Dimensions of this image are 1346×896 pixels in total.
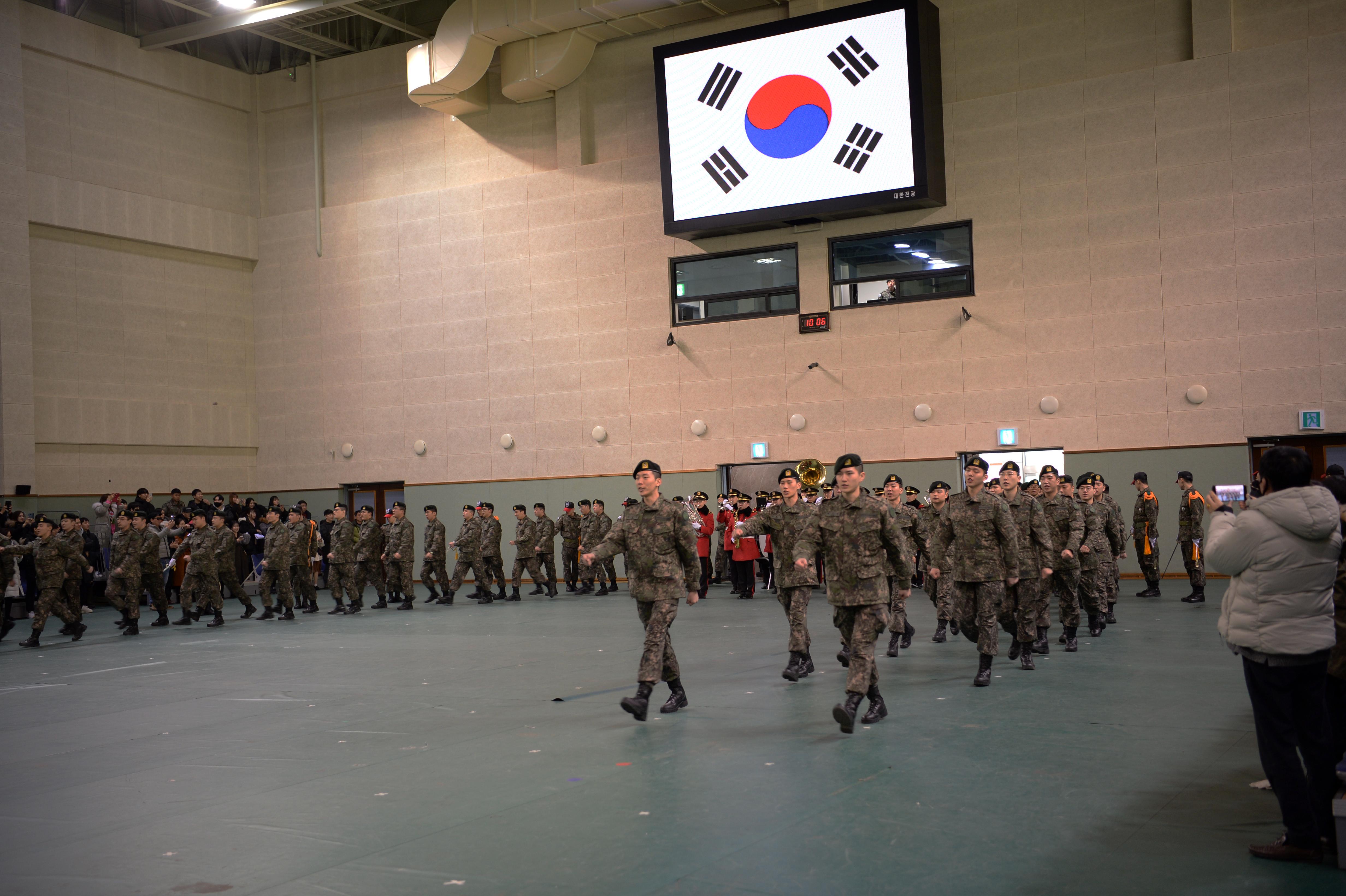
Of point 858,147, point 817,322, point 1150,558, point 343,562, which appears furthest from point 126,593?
point 1150,558

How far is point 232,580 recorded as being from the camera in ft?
60.5

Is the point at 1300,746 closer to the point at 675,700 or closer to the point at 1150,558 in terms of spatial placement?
the point at 675,700

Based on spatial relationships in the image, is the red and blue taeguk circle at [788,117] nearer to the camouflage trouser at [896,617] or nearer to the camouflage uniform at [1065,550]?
the camouflage uniform at [1065,550]

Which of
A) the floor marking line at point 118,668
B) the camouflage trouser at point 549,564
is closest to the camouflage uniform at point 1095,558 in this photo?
the floor marking line at point 118,668

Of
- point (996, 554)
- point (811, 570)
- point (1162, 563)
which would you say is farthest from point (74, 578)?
point (1162, 563)

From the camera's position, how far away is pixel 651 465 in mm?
8422

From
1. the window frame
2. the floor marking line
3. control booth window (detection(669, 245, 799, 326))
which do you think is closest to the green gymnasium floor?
the floor marking line

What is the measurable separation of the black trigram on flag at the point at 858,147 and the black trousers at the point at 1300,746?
16809 millimetres

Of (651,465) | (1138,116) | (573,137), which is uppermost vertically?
(573,137)

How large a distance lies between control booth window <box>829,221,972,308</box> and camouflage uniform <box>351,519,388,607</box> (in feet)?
32.2

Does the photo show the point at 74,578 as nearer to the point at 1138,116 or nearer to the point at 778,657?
the point at 778,657

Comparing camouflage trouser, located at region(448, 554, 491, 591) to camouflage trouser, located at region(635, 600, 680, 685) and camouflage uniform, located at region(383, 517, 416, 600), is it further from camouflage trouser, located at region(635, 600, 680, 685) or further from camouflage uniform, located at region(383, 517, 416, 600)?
camouflage trouser, located at region(635, 600, 680, 685)

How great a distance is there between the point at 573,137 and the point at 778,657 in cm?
1599

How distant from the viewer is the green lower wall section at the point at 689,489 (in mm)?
18656
